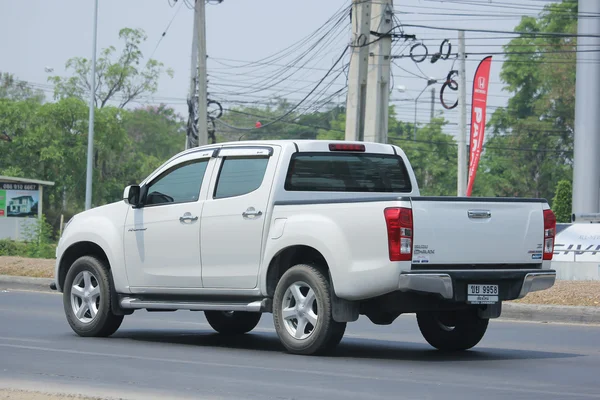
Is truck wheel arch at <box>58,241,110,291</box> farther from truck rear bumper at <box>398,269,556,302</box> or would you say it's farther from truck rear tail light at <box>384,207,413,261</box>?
truck rear bumper at <box>398,269,556,302</box>

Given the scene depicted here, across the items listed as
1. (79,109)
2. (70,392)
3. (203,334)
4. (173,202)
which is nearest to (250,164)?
(173,202)

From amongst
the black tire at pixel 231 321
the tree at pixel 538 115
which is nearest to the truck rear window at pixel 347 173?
the black tire at pixel 231 321

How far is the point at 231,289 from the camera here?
443 inches

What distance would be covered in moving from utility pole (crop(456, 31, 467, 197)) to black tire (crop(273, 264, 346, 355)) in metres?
28.4

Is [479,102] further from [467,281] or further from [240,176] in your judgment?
[467,281]

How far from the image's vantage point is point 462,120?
132 ft

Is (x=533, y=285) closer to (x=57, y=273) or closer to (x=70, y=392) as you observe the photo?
(x=70, y=392)

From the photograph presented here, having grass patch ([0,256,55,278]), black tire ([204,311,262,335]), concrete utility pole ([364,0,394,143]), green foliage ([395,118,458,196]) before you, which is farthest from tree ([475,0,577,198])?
black tire ([204,311,262,335])

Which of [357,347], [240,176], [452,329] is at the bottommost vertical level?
[357,347]

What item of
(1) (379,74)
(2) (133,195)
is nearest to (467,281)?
(2) (133,195)

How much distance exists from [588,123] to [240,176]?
3081 centimetres

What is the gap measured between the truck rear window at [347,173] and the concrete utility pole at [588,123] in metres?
29.1

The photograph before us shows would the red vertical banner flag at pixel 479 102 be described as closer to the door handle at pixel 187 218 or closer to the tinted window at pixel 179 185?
the tinted window at pixel 179 185

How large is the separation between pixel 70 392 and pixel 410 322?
337 inches
